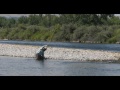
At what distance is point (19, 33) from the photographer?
204 ft

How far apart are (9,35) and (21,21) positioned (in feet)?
35.5
